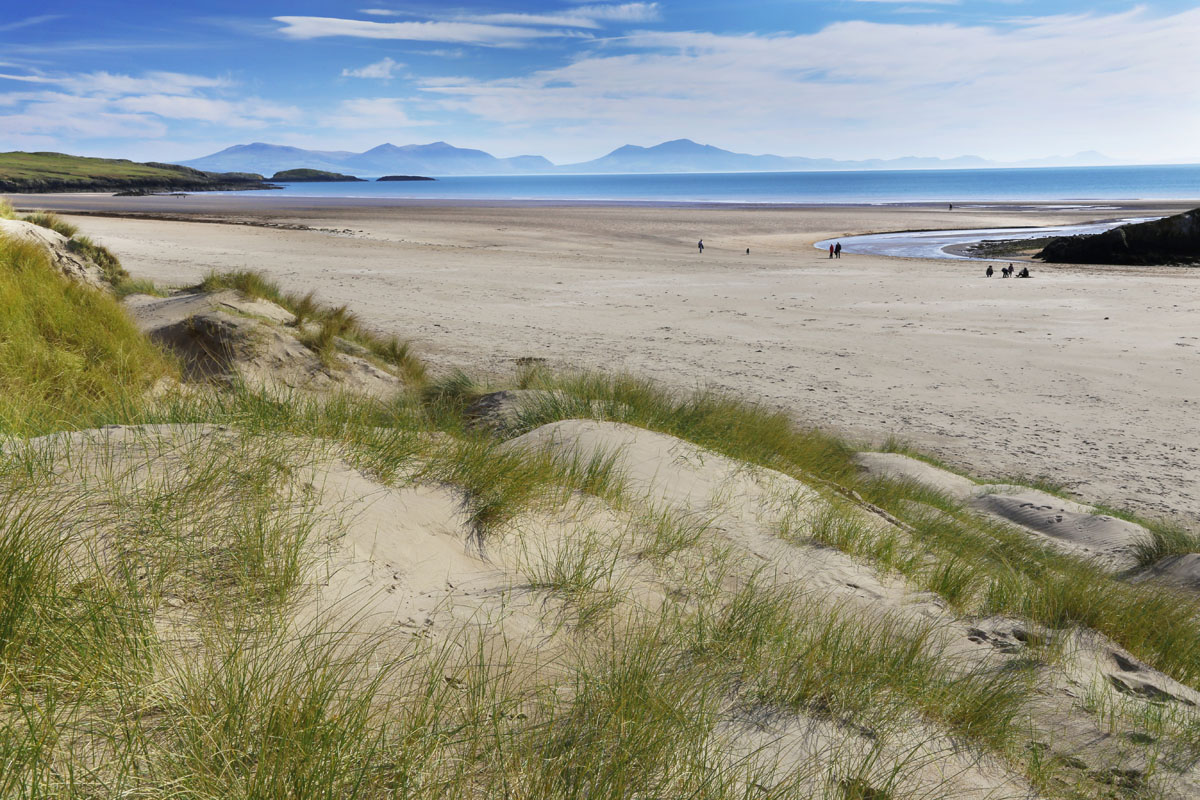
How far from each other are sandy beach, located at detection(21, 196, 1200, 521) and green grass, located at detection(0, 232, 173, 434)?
5.03m

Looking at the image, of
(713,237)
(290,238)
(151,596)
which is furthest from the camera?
(713,237)

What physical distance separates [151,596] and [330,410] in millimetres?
2254

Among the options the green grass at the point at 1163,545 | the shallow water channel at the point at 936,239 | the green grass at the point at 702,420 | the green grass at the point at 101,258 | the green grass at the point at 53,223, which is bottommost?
the green grass at the point at 1163,545

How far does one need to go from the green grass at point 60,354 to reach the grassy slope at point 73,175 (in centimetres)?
10651

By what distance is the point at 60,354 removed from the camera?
5.52 m

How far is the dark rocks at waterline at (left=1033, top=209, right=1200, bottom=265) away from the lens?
2903cm

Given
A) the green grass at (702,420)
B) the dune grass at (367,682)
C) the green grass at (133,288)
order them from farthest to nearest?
1. the green grass at (133,288)
2. the green grass at (702,420)
3. the dune grass at (367,682)

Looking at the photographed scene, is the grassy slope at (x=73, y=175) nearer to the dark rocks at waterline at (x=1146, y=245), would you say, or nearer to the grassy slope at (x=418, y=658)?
the dark rocks at waterline at (x=1146, y=245)

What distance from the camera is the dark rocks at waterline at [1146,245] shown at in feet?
95.2

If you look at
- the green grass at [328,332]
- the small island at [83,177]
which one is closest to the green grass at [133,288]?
the green grass at [328,332]

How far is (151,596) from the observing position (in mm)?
2398

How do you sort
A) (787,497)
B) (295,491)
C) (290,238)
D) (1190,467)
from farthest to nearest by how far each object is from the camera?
(290,238) < (1190,467) < (787,497) < (295,491)

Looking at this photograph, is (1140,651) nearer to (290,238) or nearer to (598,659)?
(598,659)

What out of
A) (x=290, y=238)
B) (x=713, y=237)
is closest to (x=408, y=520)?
(x=290, y=238)
